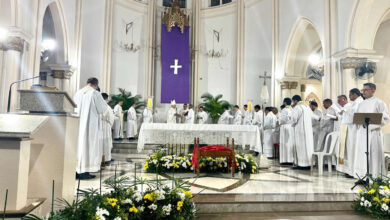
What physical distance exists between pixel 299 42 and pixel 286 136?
564 cm

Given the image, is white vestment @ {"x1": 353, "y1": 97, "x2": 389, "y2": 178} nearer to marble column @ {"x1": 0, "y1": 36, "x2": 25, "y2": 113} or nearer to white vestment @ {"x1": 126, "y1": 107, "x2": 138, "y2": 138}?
marble column @ {"x1": 0, "y1": 36, "x2": 25, "y2": 113}

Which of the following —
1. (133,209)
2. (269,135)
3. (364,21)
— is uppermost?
(364,21)

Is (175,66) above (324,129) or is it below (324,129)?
above

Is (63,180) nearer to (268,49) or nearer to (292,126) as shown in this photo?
(292,126)

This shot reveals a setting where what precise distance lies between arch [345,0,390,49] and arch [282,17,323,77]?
2.83m

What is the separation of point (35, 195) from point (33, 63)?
6058 mm

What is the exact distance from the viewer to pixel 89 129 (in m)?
4.80

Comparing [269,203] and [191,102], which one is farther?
[191,102]

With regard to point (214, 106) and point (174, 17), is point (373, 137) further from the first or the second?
point (174, 17)

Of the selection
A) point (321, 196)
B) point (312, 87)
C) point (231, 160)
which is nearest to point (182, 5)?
point (312, 87)

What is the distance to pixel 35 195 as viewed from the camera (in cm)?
259

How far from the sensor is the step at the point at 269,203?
11.2ft

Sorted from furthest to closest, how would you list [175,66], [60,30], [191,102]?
[191,102], [175,66], [60,30]

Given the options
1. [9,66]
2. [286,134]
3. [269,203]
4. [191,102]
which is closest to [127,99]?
[191,102]
